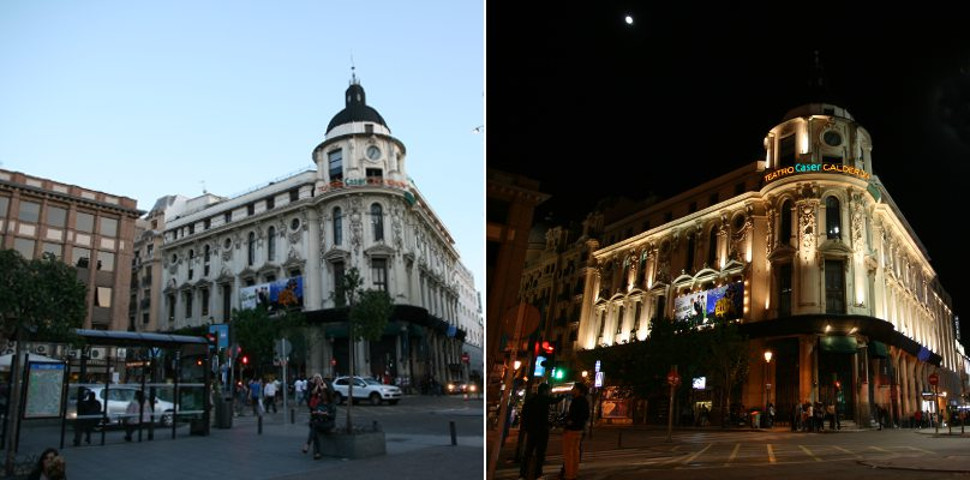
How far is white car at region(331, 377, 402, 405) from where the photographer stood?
19.4ft

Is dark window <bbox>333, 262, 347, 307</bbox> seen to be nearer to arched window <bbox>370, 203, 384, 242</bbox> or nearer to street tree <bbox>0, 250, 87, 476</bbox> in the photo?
arched window <bbox>370, 203, 384, 242</bbox>

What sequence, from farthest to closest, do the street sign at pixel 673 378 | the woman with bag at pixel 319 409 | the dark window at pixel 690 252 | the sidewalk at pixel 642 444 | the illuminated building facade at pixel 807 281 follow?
the woman with bag at pixel 319 409 → the dark window at pixel 690 252 → the street sign at pixel 673 378 → the illuminated building facade at pixel 807 281 → the sidewalk at pixel 642 444

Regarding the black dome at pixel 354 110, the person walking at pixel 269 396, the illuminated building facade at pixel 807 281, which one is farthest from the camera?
the person walking at pixel 269 396

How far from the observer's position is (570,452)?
4.12 meters

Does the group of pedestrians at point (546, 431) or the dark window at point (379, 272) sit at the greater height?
the dark window at point (379, 272)

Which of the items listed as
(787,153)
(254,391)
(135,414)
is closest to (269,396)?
(254,391)

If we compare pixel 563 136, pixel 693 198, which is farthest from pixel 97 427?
pixel 693 198

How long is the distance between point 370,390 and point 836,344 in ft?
11.2

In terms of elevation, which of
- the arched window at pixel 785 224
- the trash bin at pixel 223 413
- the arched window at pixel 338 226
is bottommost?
the trash bin at pixel 223 413

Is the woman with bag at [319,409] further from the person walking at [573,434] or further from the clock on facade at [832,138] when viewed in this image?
the clock on facade at [832,138]

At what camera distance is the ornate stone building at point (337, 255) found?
5594mm

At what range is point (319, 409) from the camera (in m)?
6.12

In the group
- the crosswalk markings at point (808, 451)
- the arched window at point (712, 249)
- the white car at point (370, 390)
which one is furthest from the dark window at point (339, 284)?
the crosswalk markings at point (808, 451)

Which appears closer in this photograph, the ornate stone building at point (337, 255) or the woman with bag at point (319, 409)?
the ornate stone building at point (337, 255)
